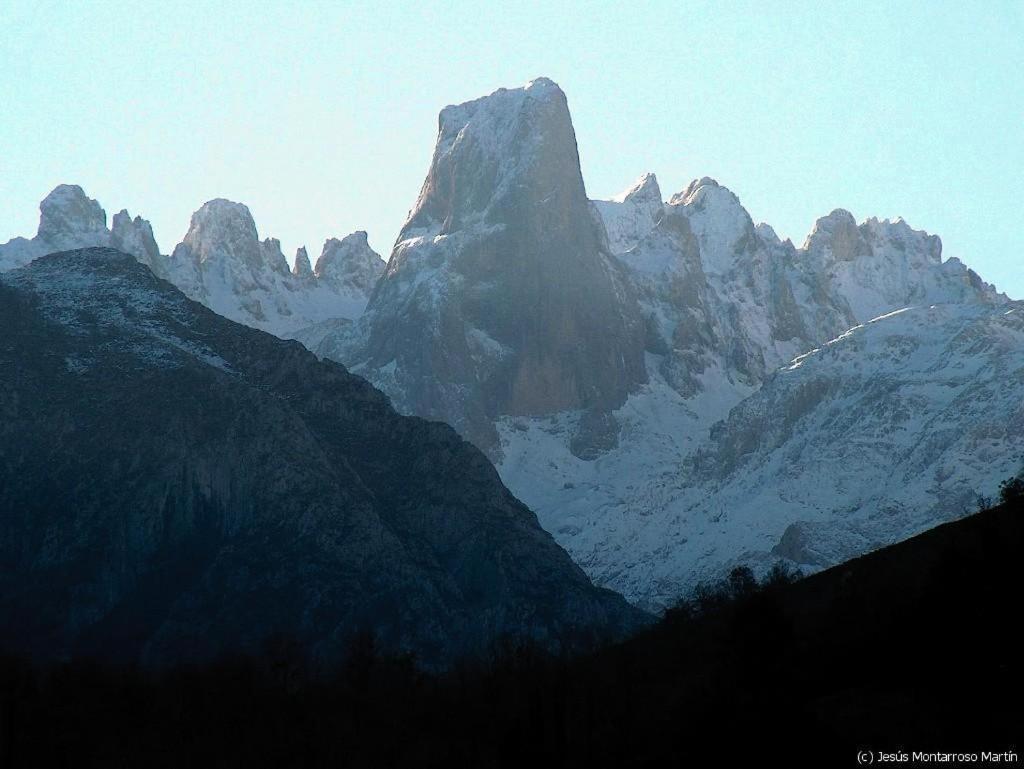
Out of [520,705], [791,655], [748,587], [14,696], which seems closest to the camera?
[791,655]

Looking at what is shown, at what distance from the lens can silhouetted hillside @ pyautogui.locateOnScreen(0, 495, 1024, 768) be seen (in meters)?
84.8

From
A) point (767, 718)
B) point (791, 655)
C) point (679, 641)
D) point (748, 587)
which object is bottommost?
point (767, 718)

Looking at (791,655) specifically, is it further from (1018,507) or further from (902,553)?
(902,553)

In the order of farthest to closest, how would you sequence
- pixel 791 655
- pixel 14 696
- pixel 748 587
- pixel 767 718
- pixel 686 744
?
1. pixel 748 587
2. pixel 14 696
3. pixel 791 655
4. pixel 686 744
5. pixel 767 718

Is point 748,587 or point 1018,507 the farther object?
point 748,587

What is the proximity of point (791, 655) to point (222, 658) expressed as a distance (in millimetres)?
79847

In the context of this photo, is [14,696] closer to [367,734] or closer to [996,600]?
[367,734]

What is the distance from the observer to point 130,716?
424 feet

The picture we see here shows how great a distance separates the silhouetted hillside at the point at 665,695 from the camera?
278 feet

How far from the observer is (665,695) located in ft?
365

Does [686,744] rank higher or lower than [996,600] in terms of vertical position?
lower

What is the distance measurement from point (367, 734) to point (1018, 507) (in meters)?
44.9

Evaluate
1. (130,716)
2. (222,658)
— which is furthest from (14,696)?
(222,658)

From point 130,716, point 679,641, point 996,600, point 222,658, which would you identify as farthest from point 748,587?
point 996,600
